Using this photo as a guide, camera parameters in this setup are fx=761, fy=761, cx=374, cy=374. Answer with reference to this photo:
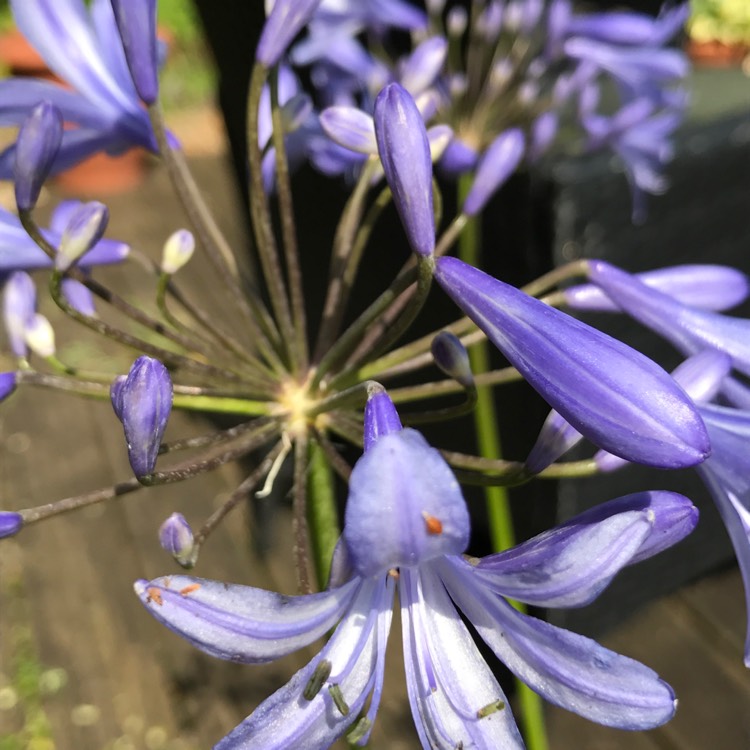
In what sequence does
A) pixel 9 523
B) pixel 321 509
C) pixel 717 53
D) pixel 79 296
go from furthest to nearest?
1. pixel 717 53
2. pixel 79 296
3. pixel 321 509
4. pixel 9 523

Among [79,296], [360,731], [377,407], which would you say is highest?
[79,296]

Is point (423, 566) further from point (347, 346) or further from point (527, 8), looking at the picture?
point (527, 8)

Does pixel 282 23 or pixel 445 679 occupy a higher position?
pixel 282 23

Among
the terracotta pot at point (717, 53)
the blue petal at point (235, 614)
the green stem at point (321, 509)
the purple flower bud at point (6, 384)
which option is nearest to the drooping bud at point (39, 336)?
the purple flower bud at point (6, 384)

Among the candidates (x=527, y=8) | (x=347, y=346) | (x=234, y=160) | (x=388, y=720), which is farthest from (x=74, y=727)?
(x=527, y=8)

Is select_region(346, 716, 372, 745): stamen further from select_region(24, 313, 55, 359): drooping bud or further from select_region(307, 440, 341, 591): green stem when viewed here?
select_region(24, 313, 55, 359): drooping bud

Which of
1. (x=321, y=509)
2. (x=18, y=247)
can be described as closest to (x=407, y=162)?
(x=321, y=509)

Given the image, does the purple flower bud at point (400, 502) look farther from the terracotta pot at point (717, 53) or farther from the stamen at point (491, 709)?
the terracotta pot at point (717, 53)

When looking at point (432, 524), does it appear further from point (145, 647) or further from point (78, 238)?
point (145, 647)

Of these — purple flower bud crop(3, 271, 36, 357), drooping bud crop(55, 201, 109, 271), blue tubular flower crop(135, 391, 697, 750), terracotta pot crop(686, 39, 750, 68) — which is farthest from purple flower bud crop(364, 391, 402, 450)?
terracotta pot crop(686, 39, 750, 68)
